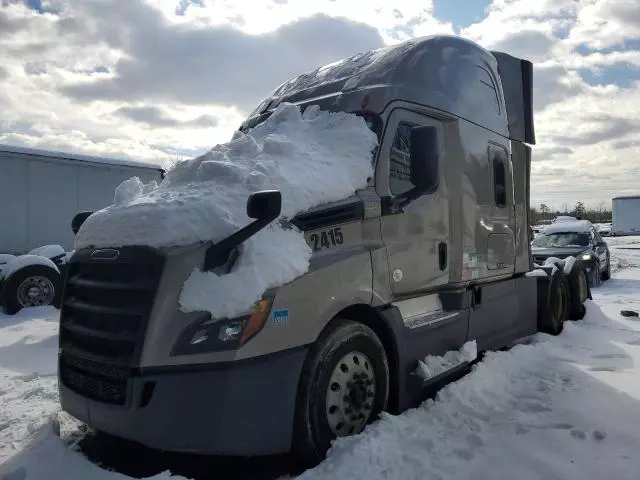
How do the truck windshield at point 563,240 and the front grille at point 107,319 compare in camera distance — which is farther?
the truck windshield at point 563,240

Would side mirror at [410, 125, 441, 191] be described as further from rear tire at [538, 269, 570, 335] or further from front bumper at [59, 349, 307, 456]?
rear tire at [538, 269, 570, 335]

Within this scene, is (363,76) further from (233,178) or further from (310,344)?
(310,344)

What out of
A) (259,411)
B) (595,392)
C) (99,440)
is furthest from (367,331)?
(595,392)

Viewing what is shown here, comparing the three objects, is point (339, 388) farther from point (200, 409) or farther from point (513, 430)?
point (513, 430)

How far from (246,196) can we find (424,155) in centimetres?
158

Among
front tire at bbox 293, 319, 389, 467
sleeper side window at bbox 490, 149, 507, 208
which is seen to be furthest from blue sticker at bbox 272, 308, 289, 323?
sleeper side window at bbox 490, 149, 507, 208

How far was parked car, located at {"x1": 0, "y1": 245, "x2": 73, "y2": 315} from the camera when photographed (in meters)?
9.96

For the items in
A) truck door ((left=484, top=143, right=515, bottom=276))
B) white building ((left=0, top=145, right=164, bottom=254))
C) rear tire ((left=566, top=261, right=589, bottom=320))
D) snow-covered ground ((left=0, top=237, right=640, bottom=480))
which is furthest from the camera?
white building ((left=0, top=145, right=164, bottom=254))

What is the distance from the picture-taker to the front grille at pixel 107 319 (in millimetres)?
3266

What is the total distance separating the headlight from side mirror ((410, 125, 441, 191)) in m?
1.97

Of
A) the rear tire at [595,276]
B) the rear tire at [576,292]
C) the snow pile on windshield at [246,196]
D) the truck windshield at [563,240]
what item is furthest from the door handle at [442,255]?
the truck windshield at [563,240]

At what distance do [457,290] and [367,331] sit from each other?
160cm

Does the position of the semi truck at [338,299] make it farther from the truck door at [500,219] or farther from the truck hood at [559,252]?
the truck hood at [559,252]

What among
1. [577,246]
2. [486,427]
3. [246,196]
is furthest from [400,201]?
[577,246]
